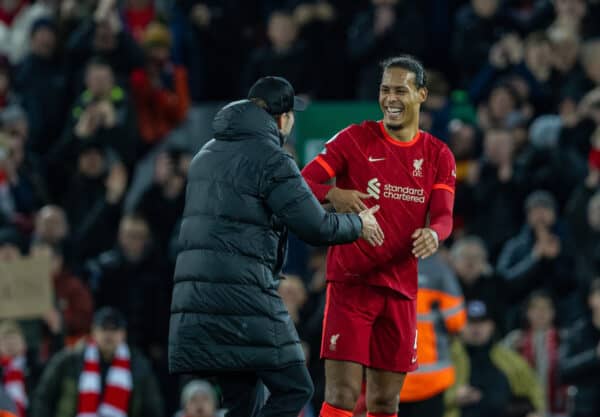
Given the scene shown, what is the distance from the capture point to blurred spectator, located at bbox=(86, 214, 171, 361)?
13875 mm

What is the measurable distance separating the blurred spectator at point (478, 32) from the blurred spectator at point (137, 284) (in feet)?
11.2

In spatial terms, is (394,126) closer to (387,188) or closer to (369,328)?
(387,188)

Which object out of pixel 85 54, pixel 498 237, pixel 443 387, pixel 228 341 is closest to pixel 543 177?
pixel 498 237

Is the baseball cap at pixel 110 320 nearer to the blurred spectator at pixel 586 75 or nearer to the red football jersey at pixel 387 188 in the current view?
the blurred spectator at pixel 586 75

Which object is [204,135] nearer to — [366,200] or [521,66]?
[521,66]

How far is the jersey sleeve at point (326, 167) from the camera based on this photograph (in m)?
8.23

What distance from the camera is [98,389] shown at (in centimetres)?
1288

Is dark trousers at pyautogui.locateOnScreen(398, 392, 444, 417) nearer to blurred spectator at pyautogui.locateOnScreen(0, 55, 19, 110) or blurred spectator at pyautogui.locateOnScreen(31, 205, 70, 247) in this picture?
blurred spectator at pyautogui.locateOnScreen(31, 205, 70, 247)

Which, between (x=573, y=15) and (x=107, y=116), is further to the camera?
(x=107, y=116)

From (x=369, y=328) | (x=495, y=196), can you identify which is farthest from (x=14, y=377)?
(x=369, y=328)

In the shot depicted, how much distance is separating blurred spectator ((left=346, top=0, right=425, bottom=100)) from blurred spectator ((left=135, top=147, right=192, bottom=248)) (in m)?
1.91

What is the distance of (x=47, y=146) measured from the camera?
16.3 meters

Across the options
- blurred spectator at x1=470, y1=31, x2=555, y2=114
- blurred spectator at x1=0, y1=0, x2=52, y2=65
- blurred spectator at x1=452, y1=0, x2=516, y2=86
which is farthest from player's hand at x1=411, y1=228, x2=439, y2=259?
blurred spectator at x1=0, y1=0, x2=52, y2=65

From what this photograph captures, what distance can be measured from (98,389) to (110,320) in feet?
1.80
